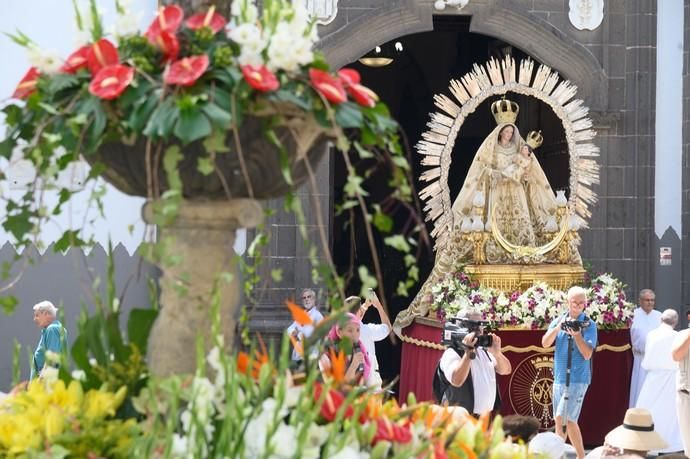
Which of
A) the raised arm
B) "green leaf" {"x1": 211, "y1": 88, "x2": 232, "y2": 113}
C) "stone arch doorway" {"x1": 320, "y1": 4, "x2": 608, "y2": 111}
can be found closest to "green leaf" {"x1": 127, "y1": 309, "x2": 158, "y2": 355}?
"green leaf" {"x1": 211, "y1": 88, "x2": 232, "y2": 113}

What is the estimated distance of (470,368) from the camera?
8891mm

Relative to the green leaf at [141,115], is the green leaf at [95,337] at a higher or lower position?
lower

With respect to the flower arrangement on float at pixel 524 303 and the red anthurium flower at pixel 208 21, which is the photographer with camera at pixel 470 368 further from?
the red anthurium flower at pixel 208 21

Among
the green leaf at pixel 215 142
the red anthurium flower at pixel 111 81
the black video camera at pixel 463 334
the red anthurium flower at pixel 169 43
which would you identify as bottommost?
the black video camera at pixel 463 334

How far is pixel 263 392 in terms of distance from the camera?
3393mm

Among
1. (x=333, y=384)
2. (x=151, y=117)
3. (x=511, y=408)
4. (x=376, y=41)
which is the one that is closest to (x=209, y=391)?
(x=333, y=384)

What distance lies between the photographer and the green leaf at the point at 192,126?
339 cm

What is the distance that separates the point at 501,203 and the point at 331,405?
930 cm

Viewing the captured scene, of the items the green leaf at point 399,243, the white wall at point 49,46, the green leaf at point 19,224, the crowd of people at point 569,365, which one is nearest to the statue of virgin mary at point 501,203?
the crowd of people at point 569,365

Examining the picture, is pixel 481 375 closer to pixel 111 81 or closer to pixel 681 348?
pixel 681 348

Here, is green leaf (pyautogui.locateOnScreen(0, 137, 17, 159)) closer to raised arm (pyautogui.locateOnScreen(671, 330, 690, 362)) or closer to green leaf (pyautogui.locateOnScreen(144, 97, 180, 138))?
green leaf (pyautogui.locateOnScreen(144, 97, 180, 138))

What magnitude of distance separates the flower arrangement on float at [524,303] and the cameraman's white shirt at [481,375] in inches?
101

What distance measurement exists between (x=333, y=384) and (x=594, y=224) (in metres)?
10.7

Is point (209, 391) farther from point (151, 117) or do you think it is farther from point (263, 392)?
point (151, 117)
